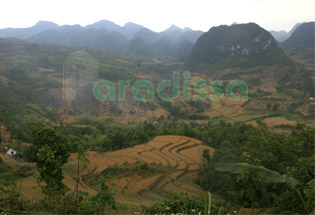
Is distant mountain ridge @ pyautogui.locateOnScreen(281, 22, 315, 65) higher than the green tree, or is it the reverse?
distant mountain ridge @ pyautogui.locateOnScreen(281, 22, 315, 65)

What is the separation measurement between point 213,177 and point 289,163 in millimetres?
2786

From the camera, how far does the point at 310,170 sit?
13.7 feet

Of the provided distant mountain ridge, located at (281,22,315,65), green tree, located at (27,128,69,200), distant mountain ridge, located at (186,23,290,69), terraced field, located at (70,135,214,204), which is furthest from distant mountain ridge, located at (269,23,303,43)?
green tree, located at (27,128,69,200)

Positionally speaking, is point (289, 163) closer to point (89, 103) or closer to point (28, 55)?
point (89, 103)

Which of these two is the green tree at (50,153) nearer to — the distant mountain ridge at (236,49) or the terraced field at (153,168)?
Result: the terraced field at (153,168)

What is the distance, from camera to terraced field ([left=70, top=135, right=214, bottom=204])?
9406mm

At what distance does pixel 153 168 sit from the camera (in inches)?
460

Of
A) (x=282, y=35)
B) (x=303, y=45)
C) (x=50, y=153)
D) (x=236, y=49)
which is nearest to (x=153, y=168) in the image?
(x=50, y=153)

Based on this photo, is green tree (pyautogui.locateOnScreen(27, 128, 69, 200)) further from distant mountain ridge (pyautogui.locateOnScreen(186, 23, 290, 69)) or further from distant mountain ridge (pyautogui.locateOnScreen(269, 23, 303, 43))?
distant mountain ridge (pyautogui.locateOnScreen(269, 23, 303, 43))

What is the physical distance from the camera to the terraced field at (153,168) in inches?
370

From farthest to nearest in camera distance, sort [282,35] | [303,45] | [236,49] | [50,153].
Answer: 1. [282,35]
2. [303,45]
3. [236,49]
4. [50,153]

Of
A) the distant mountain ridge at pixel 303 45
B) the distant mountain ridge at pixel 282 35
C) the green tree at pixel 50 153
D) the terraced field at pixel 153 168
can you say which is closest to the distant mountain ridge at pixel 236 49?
the distant mountain ridge at pixel 303 45

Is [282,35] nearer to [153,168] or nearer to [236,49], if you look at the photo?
[236,49]

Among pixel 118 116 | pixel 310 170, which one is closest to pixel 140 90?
pixel 118 116
